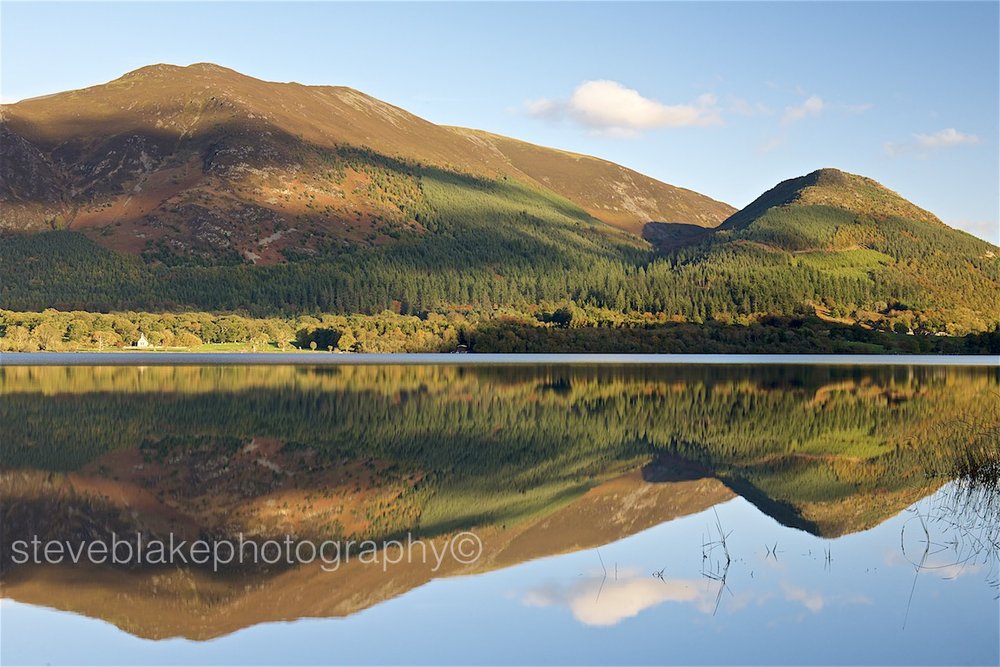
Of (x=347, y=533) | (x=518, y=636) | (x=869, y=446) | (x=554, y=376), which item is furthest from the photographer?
(x=554, y=376)

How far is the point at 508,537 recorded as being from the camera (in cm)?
1766

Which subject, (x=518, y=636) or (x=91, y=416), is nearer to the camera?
(x=518, y=636)

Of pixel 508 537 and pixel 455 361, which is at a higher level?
pixel 508 537

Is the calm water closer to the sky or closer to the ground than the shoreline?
closer to the sky

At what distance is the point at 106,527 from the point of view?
1766 cm

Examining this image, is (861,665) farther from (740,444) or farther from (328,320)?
(328,320)

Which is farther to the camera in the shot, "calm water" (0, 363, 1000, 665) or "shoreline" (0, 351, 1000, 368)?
"shoreline" (0, 351, 1000, 368)

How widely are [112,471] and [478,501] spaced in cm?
914

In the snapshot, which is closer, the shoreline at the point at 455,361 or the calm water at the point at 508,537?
the calm water at the point at 508,537

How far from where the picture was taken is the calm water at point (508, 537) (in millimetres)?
12359

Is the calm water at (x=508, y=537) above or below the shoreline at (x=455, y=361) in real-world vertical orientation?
above

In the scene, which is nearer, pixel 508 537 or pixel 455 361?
pixel 508 537

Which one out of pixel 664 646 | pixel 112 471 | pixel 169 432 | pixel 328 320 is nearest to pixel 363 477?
pixel 112 471

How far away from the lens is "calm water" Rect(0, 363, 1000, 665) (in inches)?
487
